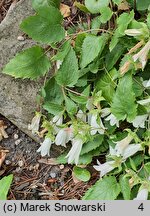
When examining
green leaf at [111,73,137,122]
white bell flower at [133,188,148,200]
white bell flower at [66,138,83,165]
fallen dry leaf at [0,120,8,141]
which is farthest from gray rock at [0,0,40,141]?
white bell flower at [133,188,148,200]

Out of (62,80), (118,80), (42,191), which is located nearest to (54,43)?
(62,80)

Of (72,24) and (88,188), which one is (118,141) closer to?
(88,188)

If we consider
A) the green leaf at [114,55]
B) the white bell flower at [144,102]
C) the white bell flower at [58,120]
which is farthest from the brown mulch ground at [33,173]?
the white bell flower at [144,102]

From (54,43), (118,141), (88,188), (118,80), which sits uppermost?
(54,43)

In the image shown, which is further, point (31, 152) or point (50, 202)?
point (31, 152)

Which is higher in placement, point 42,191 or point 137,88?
point 137,88

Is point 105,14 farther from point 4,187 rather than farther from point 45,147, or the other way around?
point 4,187

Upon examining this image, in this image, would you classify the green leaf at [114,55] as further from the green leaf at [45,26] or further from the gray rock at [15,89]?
the gray rock at [15,89]
